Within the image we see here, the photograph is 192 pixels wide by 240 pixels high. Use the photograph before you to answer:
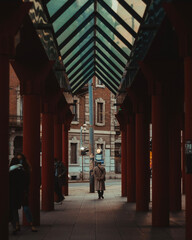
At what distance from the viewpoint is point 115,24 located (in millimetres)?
15852

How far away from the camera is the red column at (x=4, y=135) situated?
29.4 ft

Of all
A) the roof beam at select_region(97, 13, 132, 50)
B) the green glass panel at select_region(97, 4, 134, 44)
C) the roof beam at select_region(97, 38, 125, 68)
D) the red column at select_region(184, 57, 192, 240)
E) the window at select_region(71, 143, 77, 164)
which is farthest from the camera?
the window at select_region(71, 143, 77, 164)

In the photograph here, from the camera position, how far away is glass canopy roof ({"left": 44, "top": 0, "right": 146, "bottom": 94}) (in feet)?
44.3

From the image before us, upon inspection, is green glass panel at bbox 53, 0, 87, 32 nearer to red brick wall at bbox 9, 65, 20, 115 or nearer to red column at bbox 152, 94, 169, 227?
red column at bbox 152, 94, 169, 227

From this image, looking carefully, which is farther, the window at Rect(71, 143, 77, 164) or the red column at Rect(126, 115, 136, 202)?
the window at Rect(71, 143, 77, 164)

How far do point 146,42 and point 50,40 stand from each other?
106 inches

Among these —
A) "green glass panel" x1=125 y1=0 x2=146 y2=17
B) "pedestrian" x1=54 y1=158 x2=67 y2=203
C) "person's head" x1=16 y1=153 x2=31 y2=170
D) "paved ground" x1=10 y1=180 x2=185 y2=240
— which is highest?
"green glass panel" x1=125 y1=0 x2=146 y2=17

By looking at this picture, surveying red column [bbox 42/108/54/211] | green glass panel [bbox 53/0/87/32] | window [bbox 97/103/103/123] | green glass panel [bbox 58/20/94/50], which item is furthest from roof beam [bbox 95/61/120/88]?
window [bbox 97/103/103/123]

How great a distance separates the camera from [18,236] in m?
11.5

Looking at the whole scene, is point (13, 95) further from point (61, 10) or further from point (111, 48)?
point (61, 10)

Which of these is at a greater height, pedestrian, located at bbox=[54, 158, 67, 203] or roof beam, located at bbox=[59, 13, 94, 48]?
roof beam, located at bbox=[59, 13, 94, 48]

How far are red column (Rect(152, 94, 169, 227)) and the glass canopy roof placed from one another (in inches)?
100

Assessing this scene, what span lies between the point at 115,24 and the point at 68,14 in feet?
6.17

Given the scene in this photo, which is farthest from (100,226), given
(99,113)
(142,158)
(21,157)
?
(99,113)
